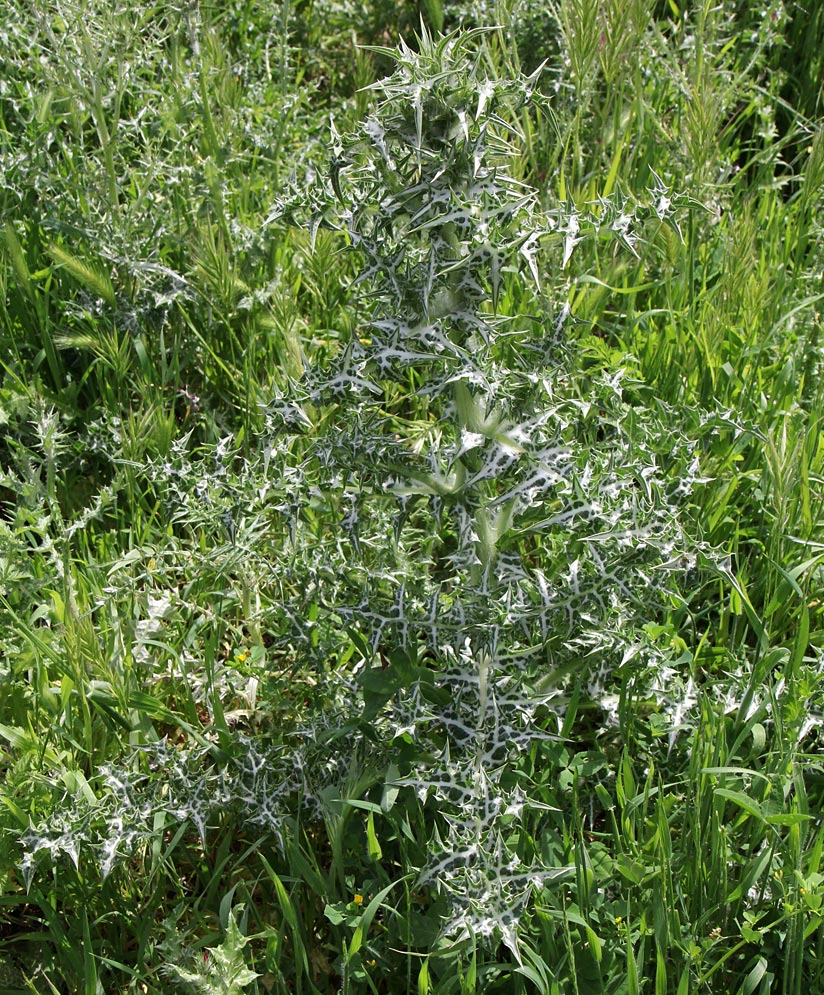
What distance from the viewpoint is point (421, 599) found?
7.52 ft

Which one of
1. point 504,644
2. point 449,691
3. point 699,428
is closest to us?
point 504,644

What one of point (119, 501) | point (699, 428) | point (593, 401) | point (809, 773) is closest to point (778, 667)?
point (809, 773)

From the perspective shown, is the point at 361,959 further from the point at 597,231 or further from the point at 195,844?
the point at 597,231

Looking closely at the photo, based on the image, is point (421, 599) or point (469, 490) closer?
point (469, 490)

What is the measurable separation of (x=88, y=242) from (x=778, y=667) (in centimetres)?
239

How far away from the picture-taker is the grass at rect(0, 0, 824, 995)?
1973mm

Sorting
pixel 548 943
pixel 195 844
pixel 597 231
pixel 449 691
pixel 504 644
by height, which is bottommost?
pixel 195 844

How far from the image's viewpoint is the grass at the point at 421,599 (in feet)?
6.47

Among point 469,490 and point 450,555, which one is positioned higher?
point 469,490

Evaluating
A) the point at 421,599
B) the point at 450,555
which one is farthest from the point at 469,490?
the point at 421,599

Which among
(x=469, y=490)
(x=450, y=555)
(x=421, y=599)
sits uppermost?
(x=469, y=490)

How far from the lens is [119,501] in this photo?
3.20m

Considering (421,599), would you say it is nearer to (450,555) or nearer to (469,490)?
(450,555)

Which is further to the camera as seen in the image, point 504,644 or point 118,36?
point 118,36
